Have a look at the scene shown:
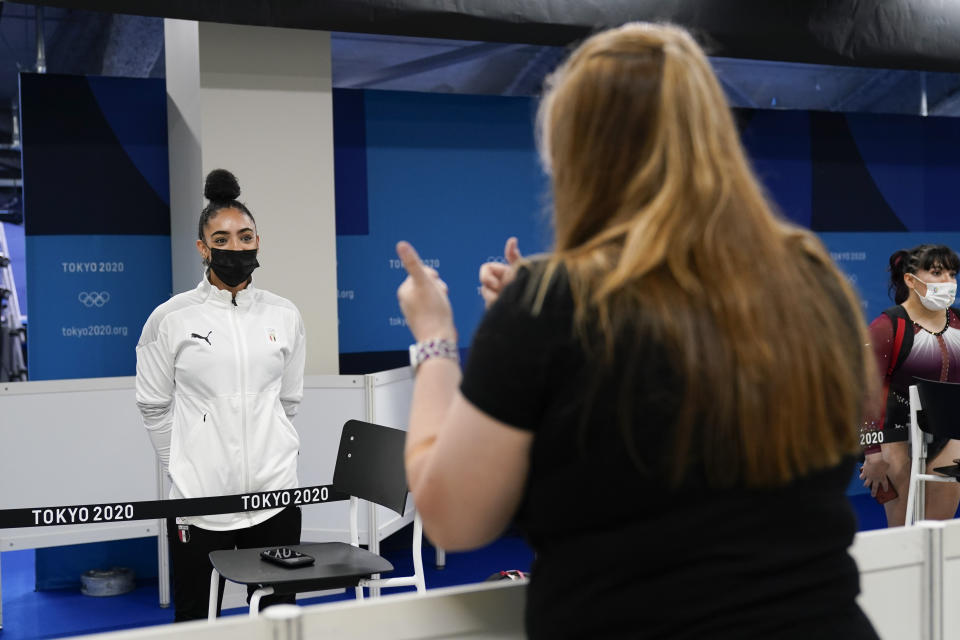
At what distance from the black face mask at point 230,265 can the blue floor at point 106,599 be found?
69.8 inches

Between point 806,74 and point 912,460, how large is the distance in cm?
410

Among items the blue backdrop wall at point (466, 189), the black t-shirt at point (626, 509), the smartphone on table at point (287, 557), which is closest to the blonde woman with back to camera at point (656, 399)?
the black t-shirt at point (626, 509)

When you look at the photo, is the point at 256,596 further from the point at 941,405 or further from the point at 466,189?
the point at 466,189

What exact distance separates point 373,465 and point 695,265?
7.46 feet

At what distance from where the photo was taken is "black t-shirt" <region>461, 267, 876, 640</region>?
2.95 feet

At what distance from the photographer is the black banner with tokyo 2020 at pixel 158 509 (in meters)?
2.81

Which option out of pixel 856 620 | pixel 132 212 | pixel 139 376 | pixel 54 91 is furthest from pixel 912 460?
pixel 54 91

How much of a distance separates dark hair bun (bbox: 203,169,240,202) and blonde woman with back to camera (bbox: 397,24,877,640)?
2.28 meters

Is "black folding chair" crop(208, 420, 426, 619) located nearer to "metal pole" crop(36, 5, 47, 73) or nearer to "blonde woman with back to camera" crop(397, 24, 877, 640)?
"blonde woman with back to camera" crop(397, 24, 877, 640)

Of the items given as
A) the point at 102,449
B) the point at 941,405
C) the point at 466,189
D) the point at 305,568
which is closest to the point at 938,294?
the point at 941,405

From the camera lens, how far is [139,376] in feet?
9.89

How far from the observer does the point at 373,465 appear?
308cm

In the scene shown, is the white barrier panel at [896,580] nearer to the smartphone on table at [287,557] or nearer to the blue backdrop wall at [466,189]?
the smartphone on table at [287,557]

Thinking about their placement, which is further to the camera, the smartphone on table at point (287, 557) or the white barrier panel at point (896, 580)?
the smartphone on table at point (287, 557)
